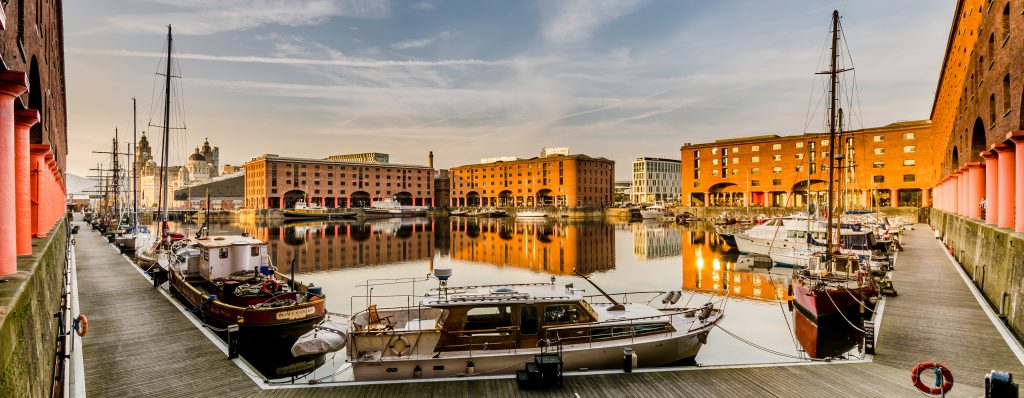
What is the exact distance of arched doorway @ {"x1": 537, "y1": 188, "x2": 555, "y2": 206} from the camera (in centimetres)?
14812

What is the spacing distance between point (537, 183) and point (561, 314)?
13557 cm

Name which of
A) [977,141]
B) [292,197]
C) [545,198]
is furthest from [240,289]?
[545,198]

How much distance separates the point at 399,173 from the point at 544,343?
479 feet

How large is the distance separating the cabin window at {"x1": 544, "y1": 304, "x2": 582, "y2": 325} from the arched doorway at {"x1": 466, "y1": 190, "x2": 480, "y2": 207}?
153 meters

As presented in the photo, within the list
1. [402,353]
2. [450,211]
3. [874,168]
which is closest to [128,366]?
[402,353]

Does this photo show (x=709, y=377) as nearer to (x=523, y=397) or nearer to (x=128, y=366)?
(x=523, y=397)

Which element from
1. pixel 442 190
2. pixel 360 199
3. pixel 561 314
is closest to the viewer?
pixel 561 314

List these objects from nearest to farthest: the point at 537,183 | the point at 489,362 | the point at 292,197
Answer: the point at 489,362 < the point at 292,197 < the point at 537,183

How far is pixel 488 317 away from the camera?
13.5 metres

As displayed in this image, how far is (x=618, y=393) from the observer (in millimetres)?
10664

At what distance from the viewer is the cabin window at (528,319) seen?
13484 mm

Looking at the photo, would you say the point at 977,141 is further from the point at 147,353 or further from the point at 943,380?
the point at 147,353

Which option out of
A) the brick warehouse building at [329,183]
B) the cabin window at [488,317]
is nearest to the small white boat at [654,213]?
the brick warehouse building at [329,183]

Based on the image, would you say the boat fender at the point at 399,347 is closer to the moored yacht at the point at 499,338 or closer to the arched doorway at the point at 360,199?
Result: the moored yacht at the point at 499,338
